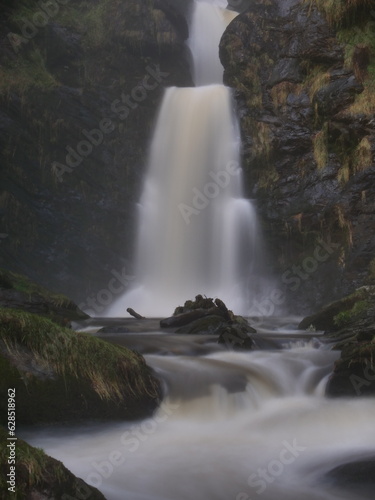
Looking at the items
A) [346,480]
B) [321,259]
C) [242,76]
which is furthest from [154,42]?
[346,480]

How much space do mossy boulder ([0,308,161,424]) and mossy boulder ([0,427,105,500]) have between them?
Result: 1.49 m

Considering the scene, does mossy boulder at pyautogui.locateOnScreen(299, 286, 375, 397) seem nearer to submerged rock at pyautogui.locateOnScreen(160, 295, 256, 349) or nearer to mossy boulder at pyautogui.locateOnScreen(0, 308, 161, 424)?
submerged rock at pyautogui.locateOnScreen(160, 295, 256, 349)

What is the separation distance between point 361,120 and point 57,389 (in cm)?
1209

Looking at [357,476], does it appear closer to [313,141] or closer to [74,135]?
[313,141]

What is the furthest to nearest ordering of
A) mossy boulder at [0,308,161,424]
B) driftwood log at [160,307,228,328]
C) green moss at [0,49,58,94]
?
green moss at [0,49,58,94], driftwood log at [160,307,228,328], mossy boulder at [0,308,161,424]

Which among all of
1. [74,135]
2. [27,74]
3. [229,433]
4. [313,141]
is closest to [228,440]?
[229,433]

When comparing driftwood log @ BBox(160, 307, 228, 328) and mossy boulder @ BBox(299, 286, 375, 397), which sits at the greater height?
driftwood log @ BBox(160, 307, 228, 328)

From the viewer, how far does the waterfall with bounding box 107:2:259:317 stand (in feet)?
53.9

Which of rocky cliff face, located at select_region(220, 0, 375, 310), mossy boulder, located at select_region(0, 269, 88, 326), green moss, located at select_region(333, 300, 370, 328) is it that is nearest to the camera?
green moss, located at select_region(333, 300, 370, 328)

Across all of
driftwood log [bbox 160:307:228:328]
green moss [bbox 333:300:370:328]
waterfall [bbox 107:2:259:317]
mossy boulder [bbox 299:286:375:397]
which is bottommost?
mossy boulder [bbox 299:286:375:397]

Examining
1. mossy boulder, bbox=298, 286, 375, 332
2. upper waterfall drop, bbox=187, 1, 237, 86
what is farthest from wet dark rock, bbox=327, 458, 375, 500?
upper waterfall drop, bbox=187, 1, 237, 86

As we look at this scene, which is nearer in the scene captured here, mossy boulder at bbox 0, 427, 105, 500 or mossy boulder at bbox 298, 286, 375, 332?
mossy boulder at bbox 0, 427, 105, 500

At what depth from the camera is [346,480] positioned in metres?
4.20

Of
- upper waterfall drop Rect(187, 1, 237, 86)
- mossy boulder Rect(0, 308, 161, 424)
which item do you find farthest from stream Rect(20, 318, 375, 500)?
upper waterfall drop Rect(187, 1, 237, 86)
